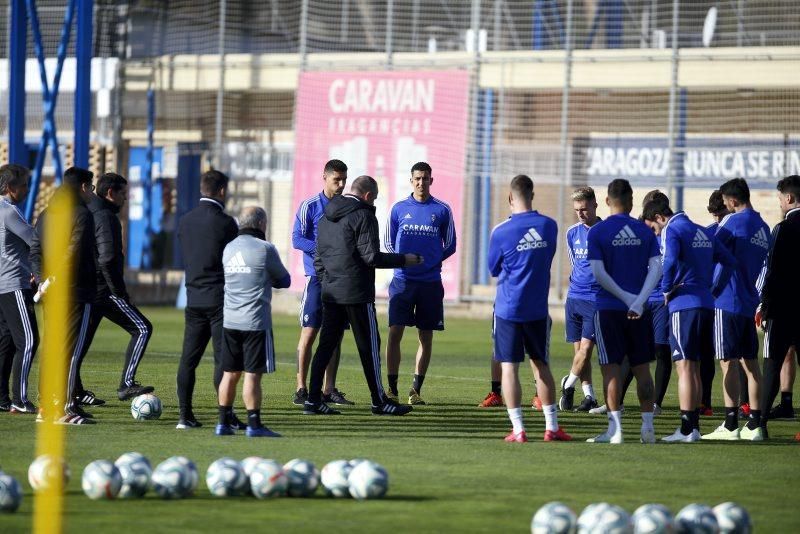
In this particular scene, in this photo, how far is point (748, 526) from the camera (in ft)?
23.9

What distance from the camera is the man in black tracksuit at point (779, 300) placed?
11.9 m

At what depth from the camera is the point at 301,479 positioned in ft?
27.8

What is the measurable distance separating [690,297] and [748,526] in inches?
173

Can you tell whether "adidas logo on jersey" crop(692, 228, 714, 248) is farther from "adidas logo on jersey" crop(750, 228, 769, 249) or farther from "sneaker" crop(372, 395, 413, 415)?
"sneaker" crop(372, 395, 413, 415)

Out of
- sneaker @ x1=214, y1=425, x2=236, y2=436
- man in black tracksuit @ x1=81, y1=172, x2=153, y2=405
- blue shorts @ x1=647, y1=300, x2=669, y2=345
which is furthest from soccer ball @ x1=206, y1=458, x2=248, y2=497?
blue shorts @ x1=647, y1=300, x2=669, y2=345

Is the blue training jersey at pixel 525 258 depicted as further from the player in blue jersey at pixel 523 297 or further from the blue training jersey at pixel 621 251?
the blue training jersey at pixel 621 251

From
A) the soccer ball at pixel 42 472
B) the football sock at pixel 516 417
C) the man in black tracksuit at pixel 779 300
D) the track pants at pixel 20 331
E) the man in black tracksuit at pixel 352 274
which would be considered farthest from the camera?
the man in black tracksuit at pixel 352 274

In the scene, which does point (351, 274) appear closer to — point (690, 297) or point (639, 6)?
point (690, 297)

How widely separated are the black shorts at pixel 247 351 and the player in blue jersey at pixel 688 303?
321 centimetres

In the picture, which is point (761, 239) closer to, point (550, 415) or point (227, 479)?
point (550, 415)

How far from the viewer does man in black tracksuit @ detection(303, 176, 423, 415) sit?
498 inches

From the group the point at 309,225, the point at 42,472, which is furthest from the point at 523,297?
the point at 42,472

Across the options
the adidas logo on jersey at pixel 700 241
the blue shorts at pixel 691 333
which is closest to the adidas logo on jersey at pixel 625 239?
the adidas logo on jersey at pixel 700 241

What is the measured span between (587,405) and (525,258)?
316cm
